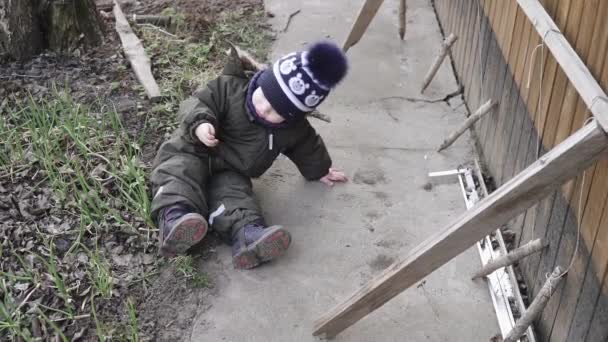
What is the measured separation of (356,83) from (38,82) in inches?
79.7

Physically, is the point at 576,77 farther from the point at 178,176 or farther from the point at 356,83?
the point at 356,83

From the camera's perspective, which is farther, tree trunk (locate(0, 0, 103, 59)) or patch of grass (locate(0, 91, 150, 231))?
tree trunk (locate(0, 0, 103, 59))

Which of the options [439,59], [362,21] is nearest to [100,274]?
[439,59]

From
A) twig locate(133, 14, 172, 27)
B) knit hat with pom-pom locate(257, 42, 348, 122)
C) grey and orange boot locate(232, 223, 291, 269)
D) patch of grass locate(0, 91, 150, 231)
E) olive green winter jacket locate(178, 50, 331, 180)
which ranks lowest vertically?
twig locate(133, 14, 172, 27)

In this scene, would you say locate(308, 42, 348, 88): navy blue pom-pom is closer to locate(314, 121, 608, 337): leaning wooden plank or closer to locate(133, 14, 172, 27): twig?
locate(314, 121, 608, 337): leaning wooden plank

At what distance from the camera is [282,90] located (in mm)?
3148

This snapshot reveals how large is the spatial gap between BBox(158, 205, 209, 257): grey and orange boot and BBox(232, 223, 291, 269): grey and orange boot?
0.17 meters

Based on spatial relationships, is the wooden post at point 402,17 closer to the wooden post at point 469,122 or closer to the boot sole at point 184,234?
the wooden post at point 469,122

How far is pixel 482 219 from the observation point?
85.0 inches

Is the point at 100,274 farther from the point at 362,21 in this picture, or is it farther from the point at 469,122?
the point at 362,21

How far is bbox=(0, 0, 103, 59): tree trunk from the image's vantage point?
14.6ft

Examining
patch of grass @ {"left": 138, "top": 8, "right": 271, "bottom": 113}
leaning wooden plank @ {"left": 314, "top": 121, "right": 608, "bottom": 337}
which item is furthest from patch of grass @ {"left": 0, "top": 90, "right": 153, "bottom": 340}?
leaning wooden plank @ {"left": 314, "top": 121, "right": 608, "bottom": 337}

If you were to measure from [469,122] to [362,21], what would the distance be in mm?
1389

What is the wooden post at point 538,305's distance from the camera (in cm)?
242
